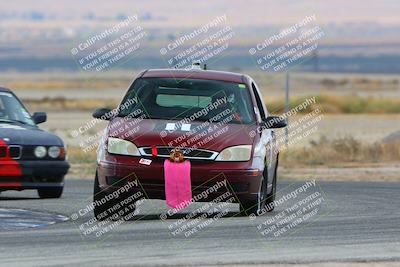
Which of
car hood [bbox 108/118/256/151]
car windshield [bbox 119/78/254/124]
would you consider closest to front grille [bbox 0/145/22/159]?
car windshield [bbox 119/78/254/124]

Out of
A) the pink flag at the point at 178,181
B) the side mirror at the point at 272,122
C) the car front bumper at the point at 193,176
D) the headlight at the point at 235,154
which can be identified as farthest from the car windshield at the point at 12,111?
the headlight at the point at 235,154

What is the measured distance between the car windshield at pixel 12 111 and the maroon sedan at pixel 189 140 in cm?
284

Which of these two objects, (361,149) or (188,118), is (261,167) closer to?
(188,118)

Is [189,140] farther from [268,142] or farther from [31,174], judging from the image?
[31,174]

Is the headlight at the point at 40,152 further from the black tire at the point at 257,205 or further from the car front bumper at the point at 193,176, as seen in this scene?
the black tire at the point at 257,205

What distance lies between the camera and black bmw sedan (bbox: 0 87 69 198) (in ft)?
58.2

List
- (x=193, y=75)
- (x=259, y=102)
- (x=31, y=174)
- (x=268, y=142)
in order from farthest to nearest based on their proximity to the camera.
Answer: (x=31, y=174), (x=259, y=102), (x=193, y=75), (x=268, y=142)

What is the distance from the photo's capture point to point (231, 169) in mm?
15258

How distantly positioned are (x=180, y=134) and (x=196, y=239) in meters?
2.26

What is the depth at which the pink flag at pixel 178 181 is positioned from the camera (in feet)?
49.4

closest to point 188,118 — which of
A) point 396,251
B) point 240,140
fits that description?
point 240,140

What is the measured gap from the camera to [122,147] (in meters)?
Answer: 15.3

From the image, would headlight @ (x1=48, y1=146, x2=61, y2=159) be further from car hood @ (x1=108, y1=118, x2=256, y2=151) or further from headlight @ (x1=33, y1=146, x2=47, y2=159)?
car hood @ (x1=108, y1=118, x2=256, y2=151)

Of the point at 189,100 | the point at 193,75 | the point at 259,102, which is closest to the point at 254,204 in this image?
the point at 189,100
